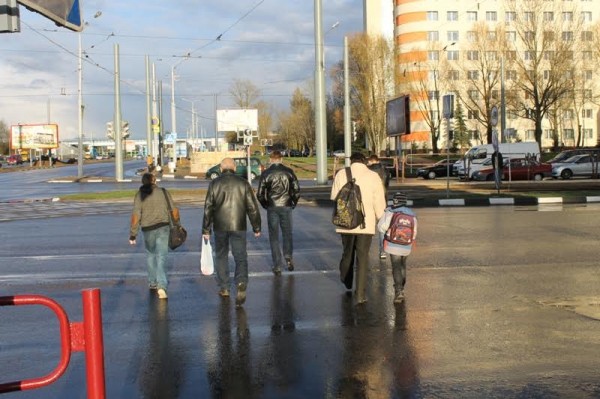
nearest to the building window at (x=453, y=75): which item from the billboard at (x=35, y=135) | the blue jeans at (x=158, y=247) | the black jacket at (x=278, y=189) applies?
the black jacket at (x=278, y=189)

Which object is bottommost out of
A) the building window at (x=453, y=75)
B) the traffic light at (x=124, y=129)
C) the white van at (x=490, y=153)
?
the white van at (x=490, y=153)

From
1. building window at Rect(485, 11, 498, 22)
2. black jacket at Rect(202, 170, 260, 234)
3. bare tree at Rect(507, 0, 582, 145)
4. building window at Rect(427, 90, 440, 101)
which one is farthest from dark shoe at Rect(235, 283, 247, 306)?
building window at Rect(485, 11, 498, 22)

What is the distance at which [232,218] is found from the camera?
814 cm

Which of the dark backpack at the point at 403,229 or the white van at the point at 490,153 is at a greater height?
the white van at the point at 490,153

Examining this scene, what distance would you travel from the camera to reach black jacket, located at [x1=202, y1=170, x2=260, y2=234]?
321 inches

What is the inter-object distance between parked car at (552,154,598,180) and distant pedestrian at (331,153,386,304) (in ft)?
118

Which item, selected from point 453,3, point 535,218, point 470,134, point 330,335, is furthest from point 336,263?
point 453,3

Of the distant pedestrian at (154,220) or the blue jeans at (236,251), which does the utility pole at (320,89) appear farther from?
the blue jeans at (236,251)

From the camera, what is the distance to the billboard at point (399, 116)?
128 ft

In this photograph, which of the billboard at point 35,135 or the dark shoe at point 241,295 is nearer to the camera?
the dark shoe at point 241,295

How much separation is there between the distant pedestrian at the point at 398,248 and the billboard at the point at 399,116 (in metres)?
31.1

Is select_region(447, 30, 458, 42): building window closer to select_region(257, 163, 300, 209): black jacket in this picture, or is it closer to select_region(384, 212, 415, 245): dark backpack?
select_region(257, 163, 300, 209): black jacket

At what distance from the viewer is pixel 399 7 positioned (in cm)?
8762

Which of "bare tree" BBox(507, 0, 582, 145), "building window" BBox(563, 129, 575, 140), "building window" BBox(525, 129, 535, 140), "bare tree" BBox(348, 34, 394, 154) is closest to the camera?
"bare tree" BBox(348, 34, 394, 154)
